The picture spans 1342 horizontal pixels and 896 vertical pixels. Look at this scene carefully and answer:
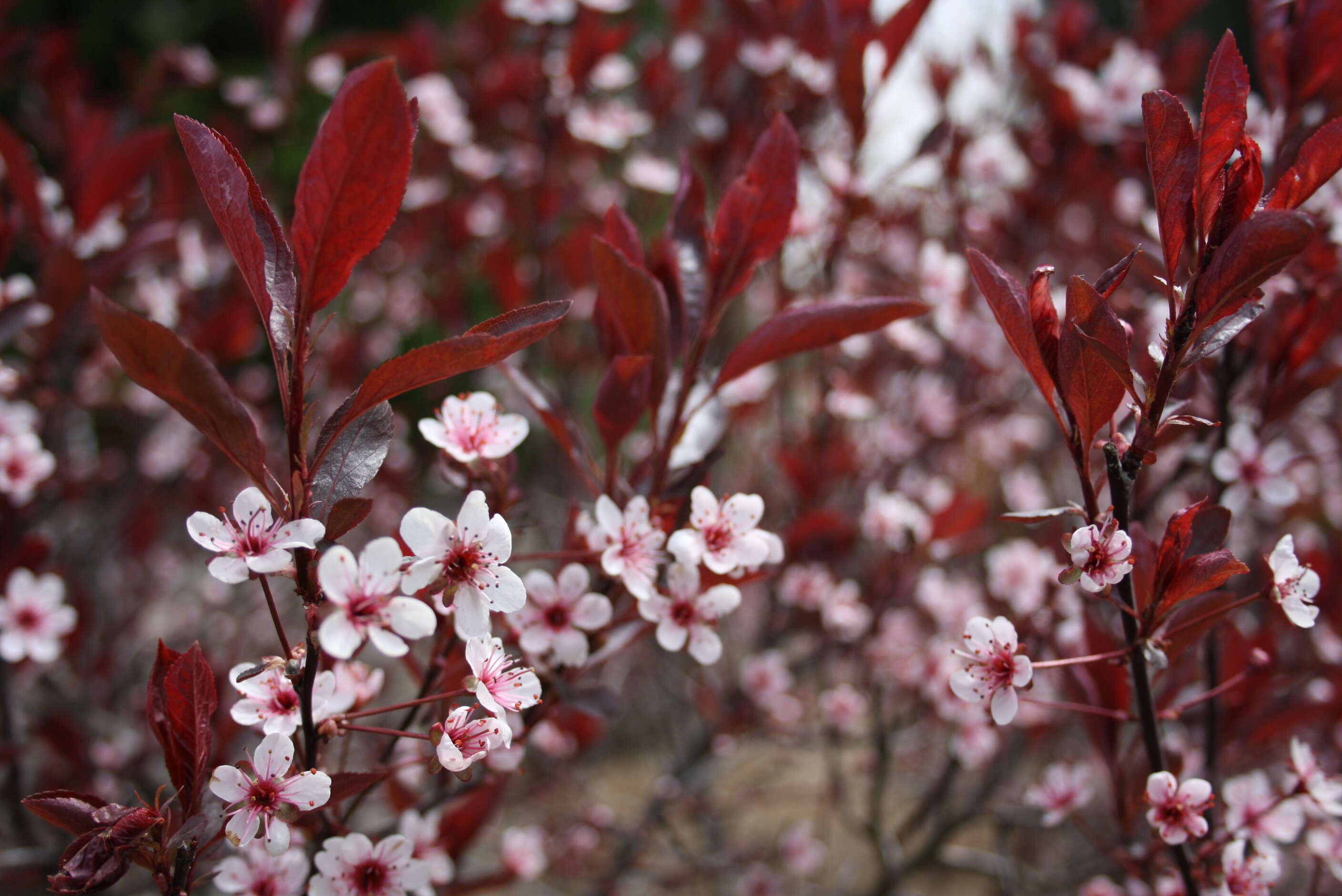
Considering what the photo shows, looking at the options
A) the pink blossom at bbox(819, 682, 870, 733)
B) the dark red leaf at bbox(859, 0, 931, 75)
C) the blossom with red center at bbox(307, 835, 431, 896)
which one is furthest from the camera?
the pink blossom at bbox(819, 682, 870, 733)

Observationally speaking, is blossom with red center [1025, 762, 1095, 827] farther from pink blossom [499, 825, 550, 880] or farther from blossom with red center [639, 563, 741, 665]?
pink blossom [499, 825, 550, 880]

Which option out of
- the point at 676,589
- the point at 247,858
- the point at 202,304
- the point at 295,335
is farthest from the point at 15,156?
the point at 676,589

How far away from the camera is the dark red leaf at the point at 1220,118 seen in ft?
2.63

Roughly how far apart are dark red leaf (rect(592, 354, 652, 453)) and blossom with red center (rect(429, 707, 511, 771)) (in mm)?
376

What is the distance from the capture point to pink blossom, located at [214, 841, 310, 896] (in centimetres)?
91

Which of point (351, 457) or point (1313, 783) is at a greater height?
point (351, 457)

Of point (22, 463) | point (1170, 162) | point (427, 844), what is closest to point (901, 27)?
point (1170, 162)

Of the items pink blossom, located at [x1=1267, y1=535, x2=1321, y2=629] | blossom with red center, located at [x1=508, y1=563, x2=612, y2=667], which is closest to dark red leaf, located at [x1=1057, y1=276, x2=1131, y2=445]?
pink blossom, located at [x1=1267, y1=535, x2=1321, y2=629]

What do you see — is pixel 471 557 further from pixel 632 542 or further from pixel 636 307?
pixel 636 307

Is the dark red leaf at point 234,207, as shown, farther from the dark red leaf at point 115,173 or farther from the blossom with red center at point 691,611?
the dark red leaf at point 115,173

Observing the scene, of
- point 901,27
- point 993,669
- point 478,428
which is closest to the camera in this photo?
point 993,669

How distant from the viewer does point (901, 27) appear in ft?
5.04

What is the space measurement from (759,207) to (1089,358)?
0.45 m

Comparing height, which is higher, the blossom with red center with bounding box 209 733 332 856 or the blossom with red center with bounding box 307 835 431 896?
Result: the blossom with red center with bounding box 209 733 332 856
